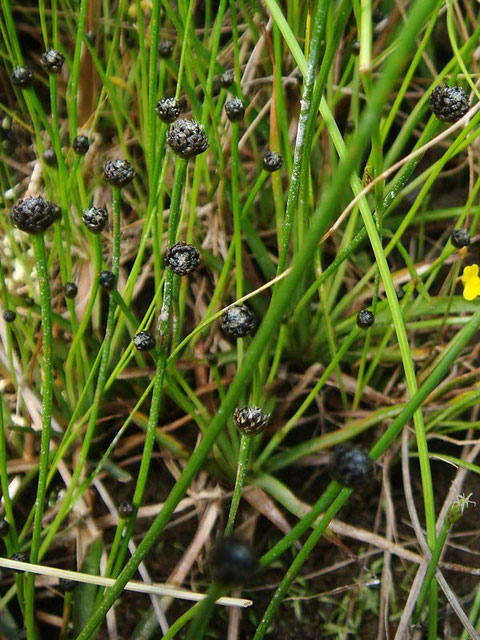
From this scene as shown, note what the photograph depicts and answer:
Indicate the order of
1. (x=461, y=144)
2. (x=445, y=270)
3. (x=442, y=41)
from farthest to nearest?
(x=442, y=41), (x=445, y=270), (x=461, y=144)

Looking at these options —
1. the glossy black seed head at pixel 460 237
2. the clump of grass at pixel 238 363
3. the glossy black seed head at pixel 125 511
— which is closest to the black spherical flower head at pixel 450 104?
the clump of grass at pixel 238 363

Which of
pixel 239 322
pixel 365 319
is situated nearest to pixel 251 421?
pixel 239 322

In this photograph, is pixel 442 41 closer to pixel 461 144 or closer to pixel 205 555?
pixel 461 144

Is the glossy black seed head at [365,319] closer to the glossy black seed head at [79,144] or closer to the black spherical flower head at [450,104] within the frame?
the black spherical flower head at [450,104]

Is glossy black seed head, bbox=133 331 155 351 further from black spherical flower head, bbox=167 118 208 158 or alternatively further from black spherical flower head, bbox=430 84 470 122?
black spherical flower head, bbox=430 84 470 122

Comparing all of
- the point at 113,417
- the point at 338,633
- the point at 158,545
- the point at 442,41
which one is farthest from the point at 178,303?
the point at 442,41

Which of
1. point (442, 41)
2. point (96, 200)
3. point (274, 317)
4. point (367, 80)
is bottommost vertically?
point (274, 317)

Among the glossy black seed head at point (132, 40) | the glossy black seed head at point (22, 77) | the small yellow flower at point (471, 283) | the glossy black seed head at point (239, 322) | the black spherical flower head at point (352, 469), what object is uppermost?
the glossy black seed head at point (132, 40)
